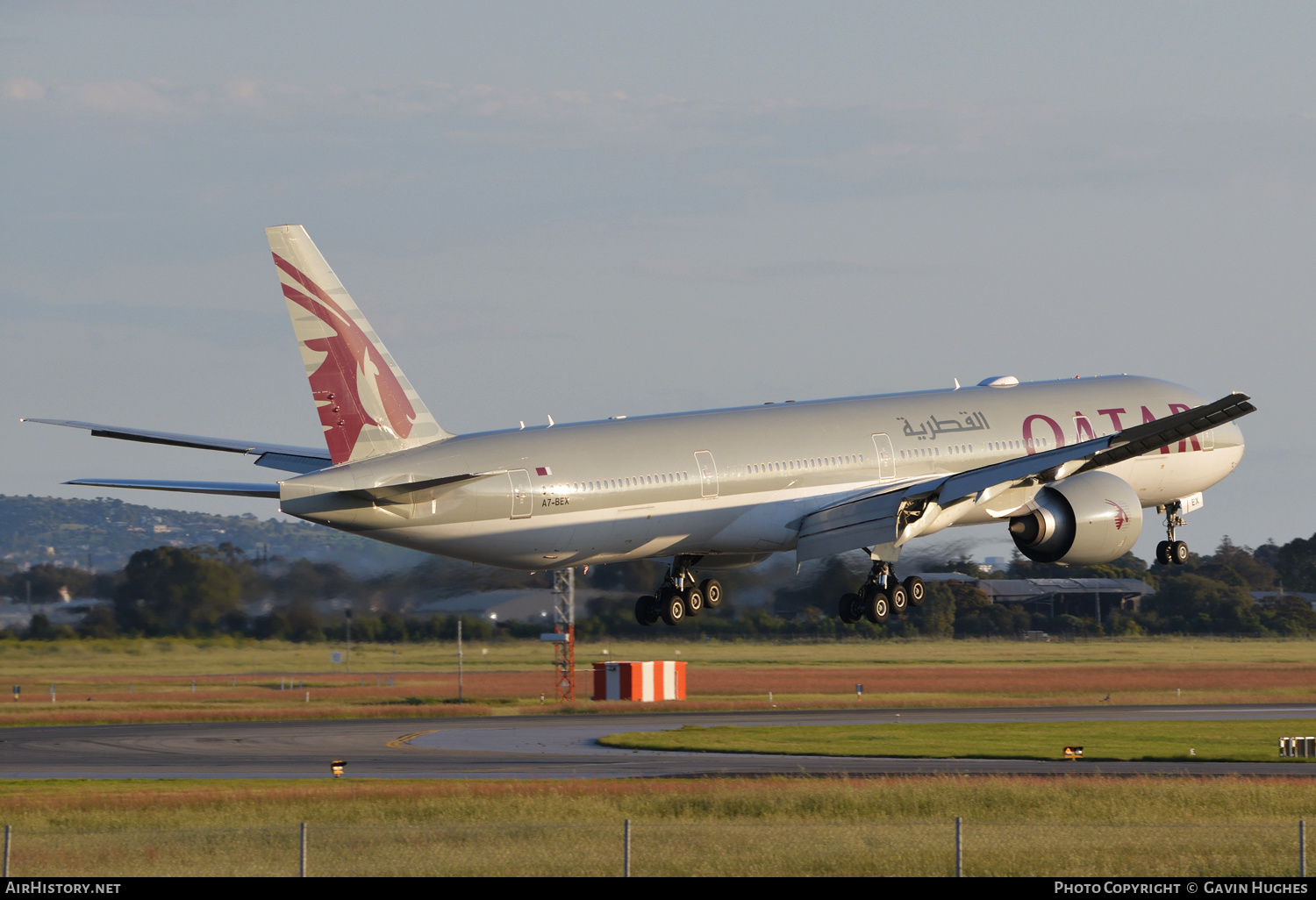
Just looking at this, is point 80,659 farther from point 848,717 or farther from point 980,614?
point 980,614

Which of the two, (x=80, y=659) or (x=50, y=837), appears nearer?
(x=50, y=837)

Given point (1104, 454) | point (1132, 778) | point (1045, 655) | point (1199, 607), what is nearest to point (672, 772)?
point (1132, 778)

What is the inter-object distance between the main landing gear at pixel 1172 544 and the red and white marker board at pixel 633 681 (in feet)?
158

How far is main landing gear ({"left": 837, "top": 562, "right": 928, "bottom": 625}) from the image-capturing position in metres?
47.7

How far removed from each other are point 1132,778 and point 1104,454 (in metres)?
14.9

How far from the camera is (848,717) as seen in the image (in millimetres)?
88312

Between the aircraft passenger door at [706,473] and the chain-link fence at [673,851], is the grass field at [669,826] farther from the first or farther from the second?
the aircraft passenger door at [706,473]

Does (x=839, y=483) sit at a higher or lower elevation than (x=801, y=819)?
higher

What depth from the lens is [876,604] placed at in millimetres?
47719

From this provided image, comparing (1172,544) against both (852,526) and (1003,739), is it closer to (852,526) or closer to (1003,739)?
(852,526)

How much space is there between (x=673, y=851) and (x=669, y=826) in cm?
56

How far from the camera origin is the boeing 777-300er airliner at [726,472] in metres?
40.9

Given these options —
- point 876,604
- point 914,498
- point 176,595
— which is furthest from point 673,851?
point 176,595

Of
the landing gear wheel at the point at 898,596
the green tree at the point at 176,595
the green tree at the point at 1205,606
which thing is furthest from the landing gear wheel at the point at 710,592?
the green tree at the point at 1205,606
